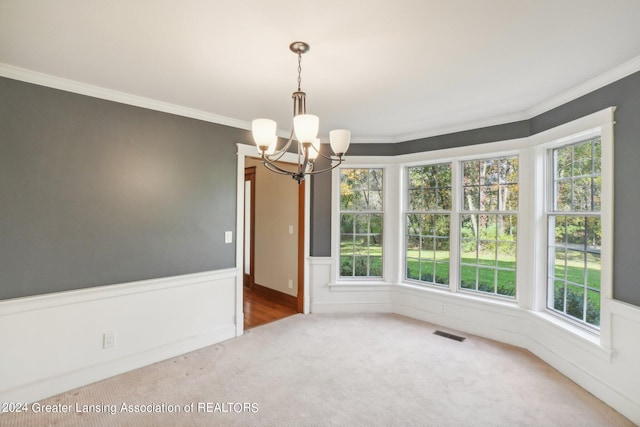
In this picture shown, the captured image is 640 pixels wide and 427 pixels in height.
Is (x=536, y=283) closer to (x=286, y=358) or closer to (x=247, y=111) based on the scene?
(x=286, y=358)

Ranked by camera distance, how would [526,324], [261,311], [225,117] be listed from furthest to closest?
[261,311]
[225,117]
[526,324]

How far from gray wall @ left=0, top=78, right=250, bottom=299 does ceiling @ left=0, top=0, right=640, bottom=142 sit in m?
0.31

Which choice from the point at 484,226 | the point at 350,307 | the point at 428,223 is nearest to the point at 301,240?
the point at 350,307

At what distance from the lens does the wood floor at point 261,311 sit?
4.03 meters

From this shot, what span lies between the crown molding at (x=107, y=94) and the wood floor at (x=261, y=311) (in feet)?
8.00

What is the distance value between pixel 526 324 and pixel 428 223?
1.51 meters

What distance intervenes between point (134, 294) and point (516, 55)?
11.6 feet

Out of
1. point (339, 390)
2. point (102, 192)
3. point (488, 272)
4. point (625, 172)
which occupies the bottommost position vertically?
point (339, 390)

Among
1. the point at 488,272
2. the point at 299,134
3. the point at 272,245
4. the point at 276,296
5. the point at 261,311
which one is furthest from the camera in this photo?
the point at 272,245

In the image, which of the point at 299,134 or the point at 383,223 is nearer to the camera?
the point at 299,134

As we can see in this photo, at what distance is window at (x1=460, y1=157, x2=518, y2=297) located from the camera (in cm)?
345

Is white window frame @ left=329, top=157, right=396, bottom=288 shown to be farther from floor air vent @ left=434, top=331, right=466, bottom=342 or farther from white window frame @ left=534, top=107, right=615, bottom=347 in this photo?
white window frame @ left=534, top=107, right=615, bottom=347

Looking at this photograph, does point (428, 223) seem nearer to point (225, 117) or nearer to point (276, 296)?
point (276, 296)

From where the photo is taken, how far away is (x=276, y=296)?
4992 millimetres
